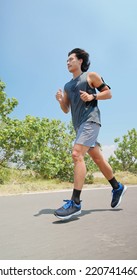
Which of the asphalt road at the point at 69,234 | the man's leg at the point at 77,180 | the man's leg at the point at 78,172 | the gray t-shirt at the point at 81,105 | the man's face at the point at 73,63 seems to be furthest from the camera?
the man's face at the point at 73,63

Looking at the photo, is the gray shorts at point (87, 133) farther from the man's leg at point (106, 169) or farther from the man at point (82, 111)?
the man's leg at point (106, 169)

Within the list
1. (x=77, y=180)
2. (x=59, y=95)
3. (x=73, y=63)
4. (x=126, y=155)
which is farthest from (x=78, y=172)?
(x=126, y=155)

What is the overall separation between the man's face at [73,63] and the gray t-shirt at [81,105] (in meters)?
0.12

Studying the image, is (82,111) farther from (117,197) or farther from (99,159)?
(117,197)

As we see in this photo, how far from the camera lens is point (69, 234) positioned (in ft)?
10.1

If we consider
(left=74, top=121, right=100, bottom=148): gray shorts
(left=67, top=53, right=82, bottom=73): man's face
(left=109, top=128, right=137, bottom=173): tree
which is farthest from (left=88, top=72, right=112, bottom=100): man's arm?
(left=109, top=128, right=137, bottom=173): tree

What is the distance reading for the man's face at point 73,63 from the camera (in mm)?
4348

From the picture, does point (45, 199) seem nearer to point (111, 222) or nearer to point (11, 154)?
point (111, 222)

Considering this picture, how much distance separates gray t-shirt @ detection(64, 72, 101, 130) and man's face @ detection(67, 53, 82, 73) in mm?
121

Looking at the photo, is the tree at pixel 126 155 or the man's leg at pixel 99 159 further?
the tree at pixel 126 155

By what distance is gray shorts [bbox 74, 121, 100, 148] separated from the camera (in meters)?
4.10

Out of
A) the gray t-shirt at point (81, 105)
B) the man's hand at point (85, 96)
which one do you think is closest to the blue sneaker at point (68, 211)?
the gray t-shirt at point (81, 105)
